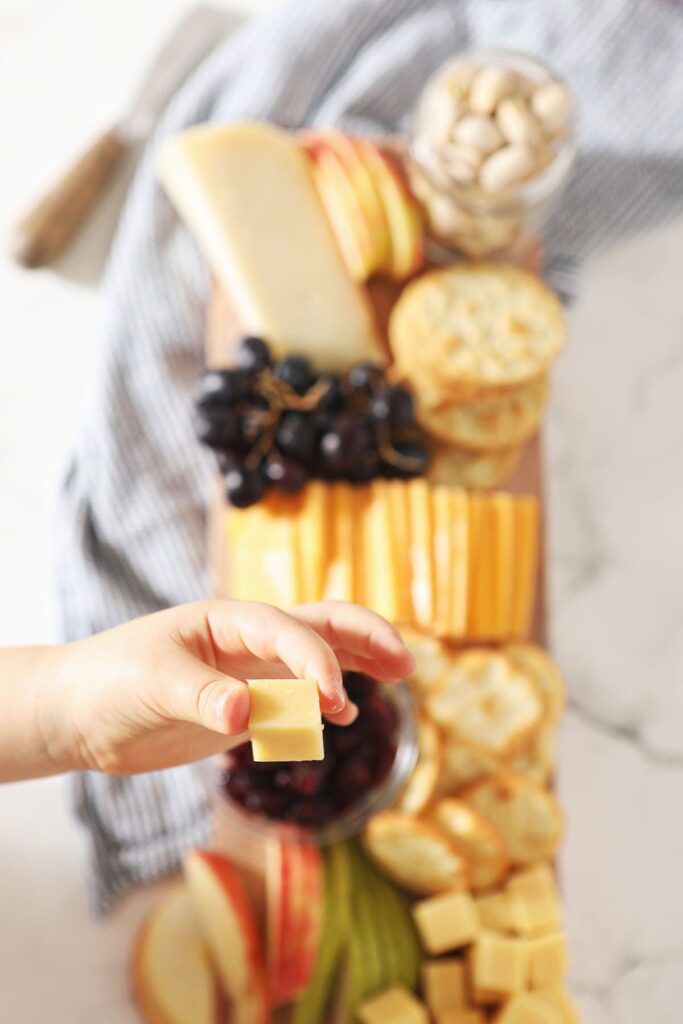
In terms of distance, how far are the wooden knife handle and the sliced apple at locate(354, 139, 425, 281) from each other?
0.42 meters

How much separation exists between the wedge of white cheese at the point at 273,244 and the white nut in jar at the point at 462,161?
0.17m

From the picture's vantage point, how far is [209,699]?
0.63 metres

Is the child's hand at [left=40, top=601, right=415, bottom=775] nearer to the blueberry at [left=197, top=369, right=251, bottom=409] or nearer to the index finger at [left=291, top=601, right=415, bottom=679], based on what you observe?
the index finger at [left=291, top=601, right=415, bottom=679]

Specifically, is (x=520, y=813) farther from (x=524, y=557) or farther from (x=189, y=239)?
(x=189, y=239)

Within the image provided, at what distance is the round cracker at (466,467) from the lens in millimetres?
1276

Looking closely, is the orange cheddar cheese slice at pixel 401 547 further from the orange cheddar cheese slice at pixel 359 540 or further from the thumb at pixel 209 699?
the thumb at pixel 209 699

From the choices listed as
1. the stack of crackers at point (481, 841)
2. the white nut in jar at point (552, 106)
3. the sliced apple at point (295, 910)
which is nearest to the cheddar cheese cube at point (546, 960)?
the stack of crackers at point (481, 841)

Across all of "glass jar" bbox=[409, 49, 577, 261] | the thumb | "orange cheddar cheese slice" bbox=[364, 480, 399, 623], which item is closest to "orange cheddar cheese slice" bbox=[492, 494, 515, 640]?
"orange cheddar cheese slice" bbox=[364, 480, 399, 623]

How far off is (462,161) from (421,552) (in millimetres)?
Result: 441

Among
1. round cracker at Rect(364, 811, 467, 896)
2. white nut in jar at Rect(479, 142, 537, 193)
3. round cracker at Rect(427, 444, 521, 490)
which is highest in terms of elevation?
white nut in jar at Rect(479, 142, 537, 193)

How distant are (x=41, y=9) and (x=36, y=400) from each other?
0.58 m

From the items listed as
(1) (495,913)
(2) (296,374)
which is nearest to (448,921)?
(1) (495,913)

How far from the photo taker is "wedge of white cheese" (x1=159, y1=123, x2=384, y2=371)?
1273 millimetres

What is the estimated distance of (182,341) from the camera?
1435mm
